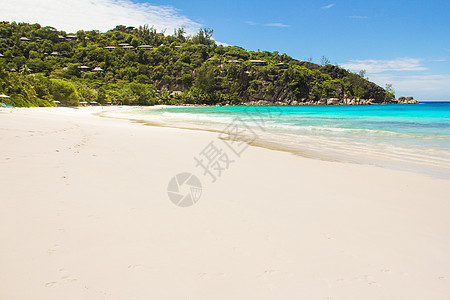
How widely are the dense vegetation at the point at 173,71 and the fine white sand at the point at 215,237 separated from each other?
71644 millimetres

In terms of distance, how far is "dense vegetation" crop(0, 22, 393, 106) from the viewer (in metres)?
92.0

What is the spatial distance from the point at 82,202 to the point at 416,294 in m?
3.87

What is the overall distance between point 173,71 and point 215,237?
118185 mm

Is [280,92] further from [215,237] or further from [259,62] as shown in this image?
[215,237]

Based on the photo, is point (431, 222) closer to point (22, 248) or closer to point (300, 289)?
point (300, 289)

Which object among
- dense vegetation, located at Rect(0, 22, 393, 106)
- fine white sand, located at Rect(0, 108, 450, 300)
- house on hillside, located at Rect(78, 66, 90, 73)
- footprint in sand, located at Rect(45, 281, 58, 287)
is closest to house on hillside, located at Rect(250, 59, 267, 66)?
dense vegetation, located at Rect(0, 22, 393, 106)

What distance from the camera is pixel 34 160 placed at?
5254mm

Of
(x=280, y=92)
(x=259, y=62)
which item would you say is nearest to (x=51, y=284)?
(x=280, y=92)

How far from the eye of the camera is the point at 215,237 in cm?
292

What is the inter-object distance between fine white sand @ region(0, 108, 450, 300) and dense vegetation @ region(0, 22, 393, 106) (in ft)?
235

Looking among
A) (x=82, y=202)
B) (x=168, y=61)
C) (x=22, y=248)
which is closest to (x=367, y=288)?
(x=22, y=248)

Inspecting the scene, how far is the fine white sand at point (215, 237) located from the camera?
7.04ft

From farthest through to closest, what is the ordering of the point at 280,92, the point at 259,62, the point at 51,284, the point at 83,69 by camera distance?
the point at 259,62 → the point at 280,92 → the point at 83,69 → the point at 51,284

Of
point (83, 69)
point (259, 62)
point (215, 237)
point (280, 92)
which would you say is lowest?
point (215, 237)
